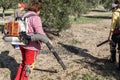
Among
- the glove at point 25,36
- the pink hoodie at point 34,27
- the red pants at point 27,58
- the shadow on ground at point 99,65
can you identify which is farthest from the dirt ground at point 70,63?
the glove at point 25,36

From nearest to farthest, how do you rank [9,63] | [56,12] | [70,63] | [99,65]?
1. [99,65]
2. [70,63]
3. [9,63]
4. [56,12]

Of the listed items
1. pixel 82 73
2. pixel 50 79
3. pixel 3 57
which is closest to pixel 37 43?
pixel 50 79

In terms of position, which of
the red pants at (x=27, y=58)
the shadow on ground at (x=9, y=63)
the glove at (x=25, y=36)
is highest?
the glove at (x=25, y=36)

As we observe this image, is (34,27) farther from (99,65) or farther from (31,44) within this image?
(99,65)

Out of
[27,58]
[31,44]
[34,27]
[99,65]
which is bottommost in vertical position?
[99,65]

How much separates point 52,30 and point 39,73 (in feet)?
20.7

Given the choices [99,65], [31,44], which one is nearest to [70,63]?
[99,65]

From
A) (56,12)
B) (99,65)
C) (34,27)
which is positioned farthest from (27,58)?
(56,12)

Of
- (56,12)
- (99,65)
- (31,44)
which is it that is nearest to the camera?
(31,44)

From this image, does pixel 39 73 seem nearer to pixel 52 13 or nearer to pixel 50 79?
pixel 50 79

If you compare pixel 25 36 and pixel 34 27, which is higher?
pixel 34 27

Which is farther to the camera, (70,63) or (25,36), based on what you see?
(70,63)

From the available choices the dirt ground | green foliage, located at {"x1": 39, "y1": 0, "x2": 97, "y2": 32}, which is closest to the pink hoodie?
the dirt ground

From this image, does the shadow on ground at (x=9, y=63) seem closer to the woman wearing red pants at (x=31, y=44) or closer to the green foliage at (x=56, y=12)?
the woman wearing red pants at (x=31, y=44)
